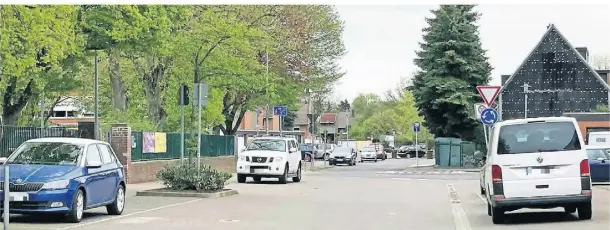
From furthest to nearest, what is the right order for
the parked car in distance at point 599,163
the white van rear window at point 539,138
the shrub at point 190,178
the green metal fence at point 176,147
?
the green metal fence at point 176,147, the parked car in distance at point 599,163, the shrub at point 190,178, the white van rear window at point 539,138

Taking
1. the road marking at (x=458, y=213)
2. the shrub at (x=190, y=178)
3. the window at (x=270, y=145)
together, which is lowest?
the road marking at (x=458, y=213)

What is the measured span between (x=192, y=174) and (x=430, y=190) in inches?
346

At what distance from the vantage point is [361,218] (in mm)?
16609

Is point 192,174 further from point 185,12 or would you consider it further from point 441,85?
point 441,85

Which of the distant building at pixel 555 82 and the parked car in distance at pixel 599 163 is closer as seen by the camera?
the parked car in distance at pixel 599 163

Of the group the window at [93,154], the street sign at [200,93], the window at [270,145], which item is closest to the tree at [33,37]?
the street sign at [200,93]

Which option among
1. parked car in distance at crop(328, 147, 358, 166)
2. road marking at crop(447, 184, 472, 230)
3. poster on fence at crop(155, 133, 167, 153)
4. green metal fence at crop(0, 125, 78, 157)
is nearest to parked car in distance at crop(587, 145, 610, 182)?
road marking at crop(447, 184, 472, 230)

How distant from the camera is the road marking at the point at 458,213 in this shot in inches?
581

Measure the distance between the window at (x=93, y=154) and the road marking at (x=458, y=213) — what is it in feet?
21.3

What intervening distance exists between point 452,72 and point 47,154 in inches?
1572

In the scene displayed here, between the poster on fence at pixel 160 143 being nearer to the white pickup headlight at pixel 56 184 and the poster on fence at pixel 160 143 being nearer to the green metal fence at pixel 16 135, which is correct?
the green metal fence at pixel 16 135

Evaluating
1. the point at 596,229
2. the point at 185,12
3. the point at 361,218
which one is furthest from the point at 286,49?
the point at 596,229

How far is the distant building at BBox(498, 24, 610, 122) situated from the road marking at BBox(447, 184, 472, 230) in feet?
138

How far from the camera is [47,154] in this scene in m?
15.2
